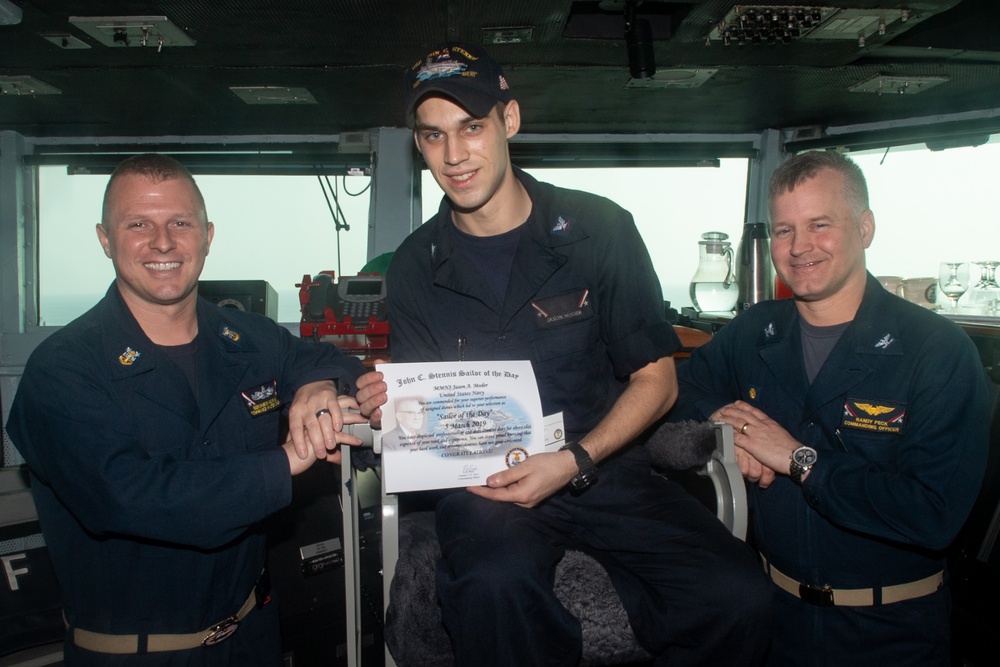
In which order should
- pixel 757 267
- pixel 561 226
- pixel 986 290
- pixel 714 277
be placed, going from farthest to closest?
pixel 714 277
pixel 757 267
pixel 986 290
pixel 561 226

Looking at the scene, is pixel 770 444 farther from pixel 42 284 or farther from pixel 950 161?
pixel 42 284

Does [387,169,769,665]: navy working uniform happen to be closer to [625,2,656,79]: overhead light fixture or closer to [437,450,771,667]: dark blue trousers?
[437,450,771,667]: dark blue trousers

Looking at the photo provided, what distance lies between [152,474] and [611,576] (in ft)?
3.31

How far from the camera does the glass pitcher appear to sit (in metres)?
3.81

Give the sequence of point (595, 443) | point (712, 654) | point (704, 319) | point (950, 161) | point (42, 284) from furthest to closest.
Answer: point (42, 284)
point (950, 161)
point (704, 319)
point (595, 443)
point (712, 654)

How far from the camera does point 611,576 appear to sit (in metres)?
1.39

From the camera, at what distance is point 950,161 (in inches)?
152

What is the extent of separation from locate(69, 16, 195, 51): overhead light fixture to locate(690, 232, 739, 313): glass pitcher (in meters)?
3.12

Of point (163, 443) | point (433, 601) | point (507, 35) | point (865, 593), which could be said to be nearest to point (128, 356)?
point (163, 443)

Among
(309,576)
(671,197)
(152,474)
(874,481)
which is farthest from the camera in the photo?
(671,197)

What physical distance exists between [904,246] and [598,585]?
3.69 meters

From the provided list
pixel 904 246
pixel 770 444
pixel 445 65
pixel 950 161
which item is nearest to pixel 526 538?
pixel 770 444

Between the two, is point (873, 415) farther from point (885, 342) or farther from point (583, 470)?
point (583, 470)

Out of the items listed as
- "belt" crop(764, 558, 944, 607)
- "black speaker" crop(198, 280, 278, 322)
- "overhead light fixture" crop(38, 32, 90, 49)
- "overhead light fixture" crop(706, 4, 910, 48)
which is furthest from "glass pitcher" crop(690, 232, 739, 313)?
"overhead light fixture" crop(38, 32, 90, 49)
